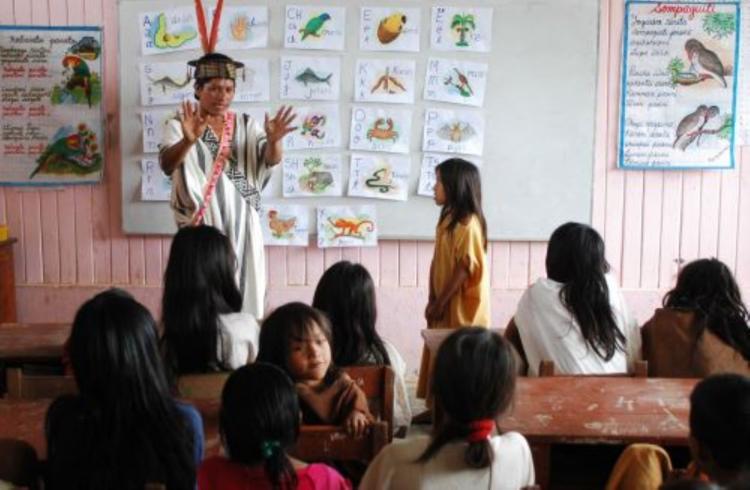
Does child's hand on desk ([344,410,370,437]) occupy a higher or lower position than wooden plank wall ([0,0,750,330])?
lower

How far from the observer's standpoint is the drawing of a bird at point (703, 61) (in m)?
4.38

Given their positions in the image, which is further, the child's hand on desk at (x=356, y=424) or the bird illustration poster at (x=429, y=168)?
the bird illustration poster at (x=429, y=168)

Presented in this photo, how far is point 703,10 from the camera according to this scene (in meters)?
4.36

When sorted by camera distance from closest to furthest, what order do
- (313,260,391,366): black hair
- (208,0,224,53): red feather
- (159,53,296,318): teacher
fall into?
(313,260,391,366): black hair → (159,53,296,318): teacher → (208,0,224,53): red feather

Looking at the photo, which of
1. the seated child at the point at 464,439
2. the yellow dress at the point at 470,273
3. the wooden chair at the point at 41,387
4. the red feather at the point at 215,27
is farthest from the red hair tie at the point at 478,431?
the red feather at the point at 215,27

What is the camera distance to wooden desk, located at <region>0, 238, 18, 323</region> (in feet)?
14.1

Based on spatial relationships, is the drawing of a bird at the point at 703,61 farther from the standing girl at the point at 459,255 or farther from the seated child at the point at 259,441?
the seated child at the point at 259,441

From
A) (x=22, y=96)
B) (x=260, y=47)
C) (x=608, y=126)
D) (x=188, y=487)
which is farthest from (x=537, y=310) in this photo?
(x=22, y=96)

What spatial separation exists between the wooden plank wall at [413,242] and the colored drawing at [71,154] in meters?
0.09

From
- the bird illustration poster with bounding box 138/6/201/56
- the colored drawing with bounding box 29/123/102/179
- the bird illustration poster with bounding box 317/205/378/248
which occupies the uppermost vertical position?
the bird illustration poster with bounding box 138/6/201/56

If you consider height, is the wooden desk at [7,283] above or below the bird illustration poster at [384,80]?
below

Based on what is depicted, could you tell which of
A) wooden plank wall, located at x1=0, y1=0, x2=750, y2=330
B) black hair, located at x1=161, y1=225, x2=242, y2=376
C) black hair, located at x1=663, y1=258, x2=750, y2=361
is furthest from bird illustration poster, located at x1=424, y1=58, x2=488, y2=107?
black hair, located at x1=161, y1=225, x2=242, y2=376

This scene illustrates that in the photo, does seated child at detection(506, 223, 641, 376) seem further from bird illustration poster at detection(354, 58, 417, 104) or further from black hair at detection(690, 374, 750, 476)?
bird illustration poster at detection(354, 58, 417, 104)

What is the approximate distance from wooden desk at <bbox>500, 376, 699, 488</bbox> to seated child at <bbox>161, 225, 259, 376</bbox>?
0.74 meters
